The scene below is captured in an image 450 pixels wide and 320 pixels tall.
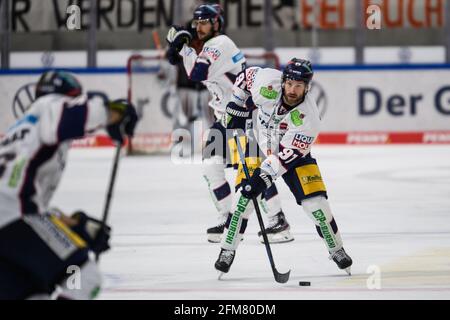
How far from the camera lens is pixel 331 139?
650 inches

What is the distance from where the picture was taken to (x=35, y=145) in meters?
4.50

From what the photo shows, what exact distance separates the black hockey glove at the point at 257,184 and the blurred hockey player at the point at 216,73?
1.79 m

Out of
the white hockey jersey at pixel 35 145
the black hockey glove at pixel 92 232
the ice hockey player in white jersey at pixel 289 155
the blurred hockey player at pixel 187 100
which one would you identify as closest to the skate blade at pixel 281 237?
the ice hockey player in white jersey at pixel 289 155

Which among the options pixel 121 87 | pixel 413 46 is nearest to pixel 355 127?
pixel 413 46

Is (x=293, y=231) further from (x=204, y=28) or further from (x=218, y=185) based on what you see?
(x=204, y=28)

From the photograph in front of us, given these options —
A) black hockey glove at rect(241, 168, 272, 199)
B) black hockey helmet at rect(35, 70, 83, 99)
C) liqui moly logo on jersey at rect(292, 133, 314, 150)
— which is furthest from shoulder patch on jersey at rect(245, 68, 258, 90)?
black hockey helmet at rect(35, 70, 83, 99)

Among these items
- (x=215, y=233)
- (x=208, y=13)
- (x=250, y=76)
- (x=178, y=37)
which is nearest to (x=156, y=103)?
(x=178, y=37)

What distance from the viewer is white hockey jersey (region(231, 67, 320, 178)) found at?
660 cm

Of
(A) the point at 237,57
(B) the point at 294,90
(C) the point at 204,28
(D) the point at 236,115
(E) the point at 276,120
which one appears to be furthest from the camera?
(A) the point at 237,57

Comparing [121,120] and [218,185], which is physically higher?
[121,120]

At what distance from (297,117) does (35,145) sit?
95.4 inches

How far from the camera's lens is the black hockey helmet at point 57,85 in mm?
4734

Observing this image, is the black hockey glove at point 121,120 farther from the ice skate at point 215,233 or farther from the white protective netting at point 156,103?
the white protective netting at point 156,103

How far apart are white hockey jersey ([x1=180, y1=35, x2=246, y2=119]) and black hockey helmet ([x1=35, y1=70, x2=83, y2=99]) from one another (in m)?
3.85
